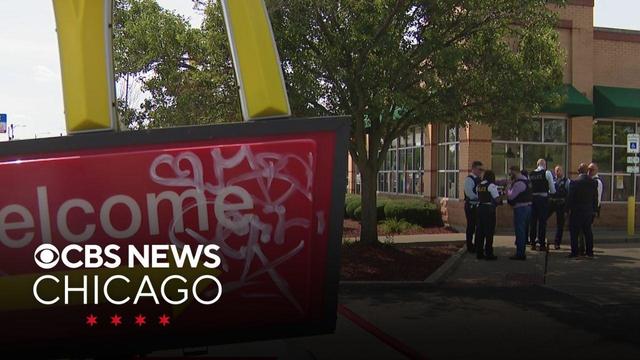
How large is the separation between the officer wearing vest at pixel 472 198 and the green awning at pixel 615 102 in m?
8.00

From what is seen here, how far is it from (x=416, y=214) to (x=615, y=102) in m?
6.85

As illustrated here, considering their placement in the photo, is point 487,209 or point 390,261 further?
point 487,209

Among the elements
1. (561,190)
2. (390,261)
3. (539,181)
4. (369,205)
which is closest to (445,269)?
(390,261)

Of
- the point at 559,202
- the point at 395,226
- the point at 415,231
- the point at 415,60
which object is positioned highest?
the point at 415,60

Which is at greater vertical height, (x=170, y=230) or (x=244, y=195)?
(x=244, y=195)

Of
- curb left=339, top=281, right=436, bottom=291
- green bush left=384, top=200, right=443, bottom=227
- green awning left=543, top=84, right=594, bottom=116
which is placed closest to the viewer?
curb left=339, top=281, right=436, bottom=291

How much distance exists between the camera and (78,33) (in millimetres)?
3367

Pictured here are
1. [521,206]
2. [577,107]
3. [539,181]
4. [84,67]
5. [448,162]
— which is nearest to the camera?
[84,67]

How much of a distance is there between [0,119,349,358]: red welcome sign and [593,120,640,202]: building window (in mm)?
18210

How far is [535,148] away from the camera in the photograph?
59.5 ft

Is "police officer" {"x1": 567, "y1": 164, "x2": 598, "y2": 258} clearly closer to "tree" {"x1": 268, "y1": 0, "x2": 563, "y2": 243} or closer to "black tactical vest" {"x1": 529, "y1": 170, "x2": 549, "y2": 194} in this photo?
"black tactical vest" {"x1": 529, "y1": 170, "x2": 549, "y2": 194}

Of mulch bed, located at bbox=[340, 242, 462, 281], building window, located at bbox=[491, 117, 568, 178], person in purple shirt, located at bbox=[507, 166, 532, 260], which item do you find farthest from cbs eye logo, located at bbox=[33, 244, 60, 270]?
building window, located at bbox=[491, 117, 568, 178]

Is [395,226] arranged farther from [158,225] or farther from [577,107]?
[158,225]

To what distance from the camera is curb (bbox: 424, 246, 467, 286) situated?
950cm
